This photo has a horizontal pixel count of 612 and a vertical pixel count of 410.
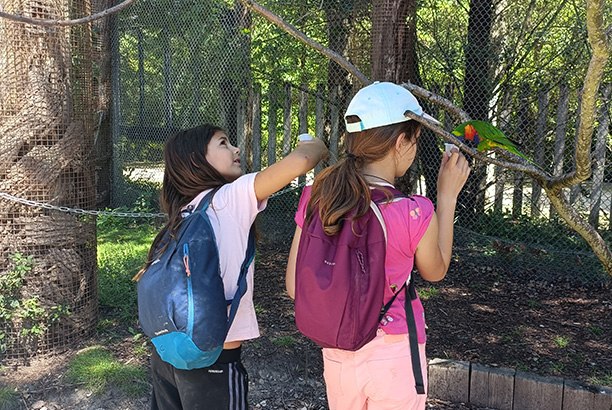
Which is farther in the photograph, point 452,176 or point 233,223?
point 233,223

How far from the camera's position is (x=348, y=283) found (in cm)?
170

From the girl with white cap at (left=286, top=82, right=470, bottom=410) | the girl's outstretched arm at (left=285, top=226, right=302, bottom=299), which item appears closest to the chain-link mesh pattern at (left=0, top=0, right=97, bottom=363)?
the girl's outstretched arm at (left=285, top=226, right=302, bottom=299)

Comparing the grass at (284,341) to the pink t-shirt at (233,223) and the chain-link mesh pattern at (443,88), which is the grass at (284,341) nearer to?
the pink t-shirt at (233,223)

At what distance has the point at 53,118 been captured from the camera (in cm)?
385

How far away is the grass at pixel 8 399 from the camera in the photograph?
11.1ft

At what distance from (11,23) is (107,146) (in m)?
4.48

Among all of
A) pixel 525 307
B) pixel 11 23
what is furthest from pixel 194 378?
pixel 525 307

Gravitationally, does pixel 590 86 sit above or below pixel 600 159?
above

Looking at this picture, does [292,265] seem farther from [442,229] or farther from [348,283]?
[442,229]

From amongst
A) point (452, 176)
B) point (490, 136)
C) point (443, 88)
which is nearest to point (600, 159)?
point (443, 88)

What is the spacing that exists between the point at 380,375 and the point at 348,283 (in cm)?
32

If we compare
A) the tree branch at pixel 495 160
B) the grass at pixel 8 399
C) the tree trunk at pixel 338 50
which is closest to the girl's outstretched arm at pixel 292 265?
the tree branch at pixel 495 160

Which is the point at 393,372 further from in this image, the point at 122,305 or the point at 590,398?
the point at 122,305

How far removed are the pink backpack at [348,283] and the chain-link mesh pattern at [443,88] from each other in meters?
4.19
